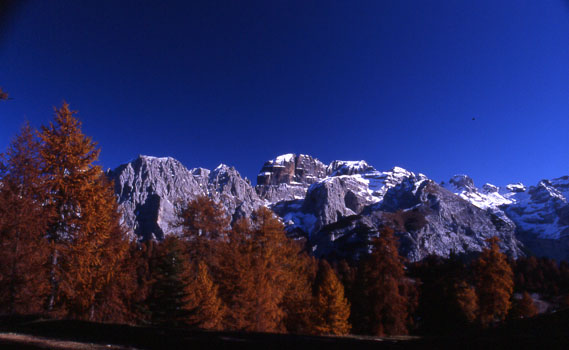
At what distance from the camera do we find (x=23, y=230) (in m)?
12.9

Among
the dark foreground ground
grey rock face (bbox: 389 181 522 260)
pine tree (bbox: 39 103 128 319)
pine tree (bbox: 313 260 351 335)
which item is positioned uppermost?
grey rock face (bbox: 389 181 522 260)

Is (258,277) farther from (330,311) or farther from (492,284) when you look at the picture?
(492,284)

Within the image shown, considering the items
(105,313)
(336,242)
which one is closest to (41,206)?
(105,313)

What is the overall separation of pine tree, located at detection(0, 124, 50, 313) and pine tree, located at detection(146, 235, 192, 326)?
8964 millimetres

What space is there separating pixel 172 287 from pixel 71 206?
11724 mm

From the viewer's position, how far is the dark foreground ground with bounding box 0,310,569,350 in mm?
5617

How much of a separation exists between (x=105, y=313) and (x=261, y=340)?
14.7 m

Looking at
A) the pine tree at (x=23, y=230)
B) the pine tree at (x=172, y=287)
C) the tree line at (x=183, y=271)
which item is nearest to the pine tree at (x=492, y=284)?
the tree line at (x=183, y=271)

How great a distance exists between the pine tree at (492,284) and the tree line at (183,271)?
0.10 meters

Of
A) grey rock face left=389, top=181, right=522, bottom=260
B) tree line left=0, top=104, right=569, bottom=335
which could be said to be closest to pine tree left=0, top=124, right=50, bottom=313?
tree line left=0, top=104, right=569, bottom=335

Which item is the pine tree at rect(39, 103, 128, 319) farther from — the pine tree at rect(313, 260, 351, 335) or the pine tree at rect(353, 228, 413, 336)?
the pine tree at rect(353, 228, 413, 336)

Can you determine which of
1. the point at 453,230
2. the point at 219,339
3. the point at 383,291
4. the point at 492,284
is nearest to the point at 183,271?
the point at 383,291

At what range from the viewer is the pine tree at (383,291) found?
24359 millimetres

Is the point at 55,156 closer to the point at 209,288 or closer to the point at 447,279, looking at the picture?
the point at 209,288
